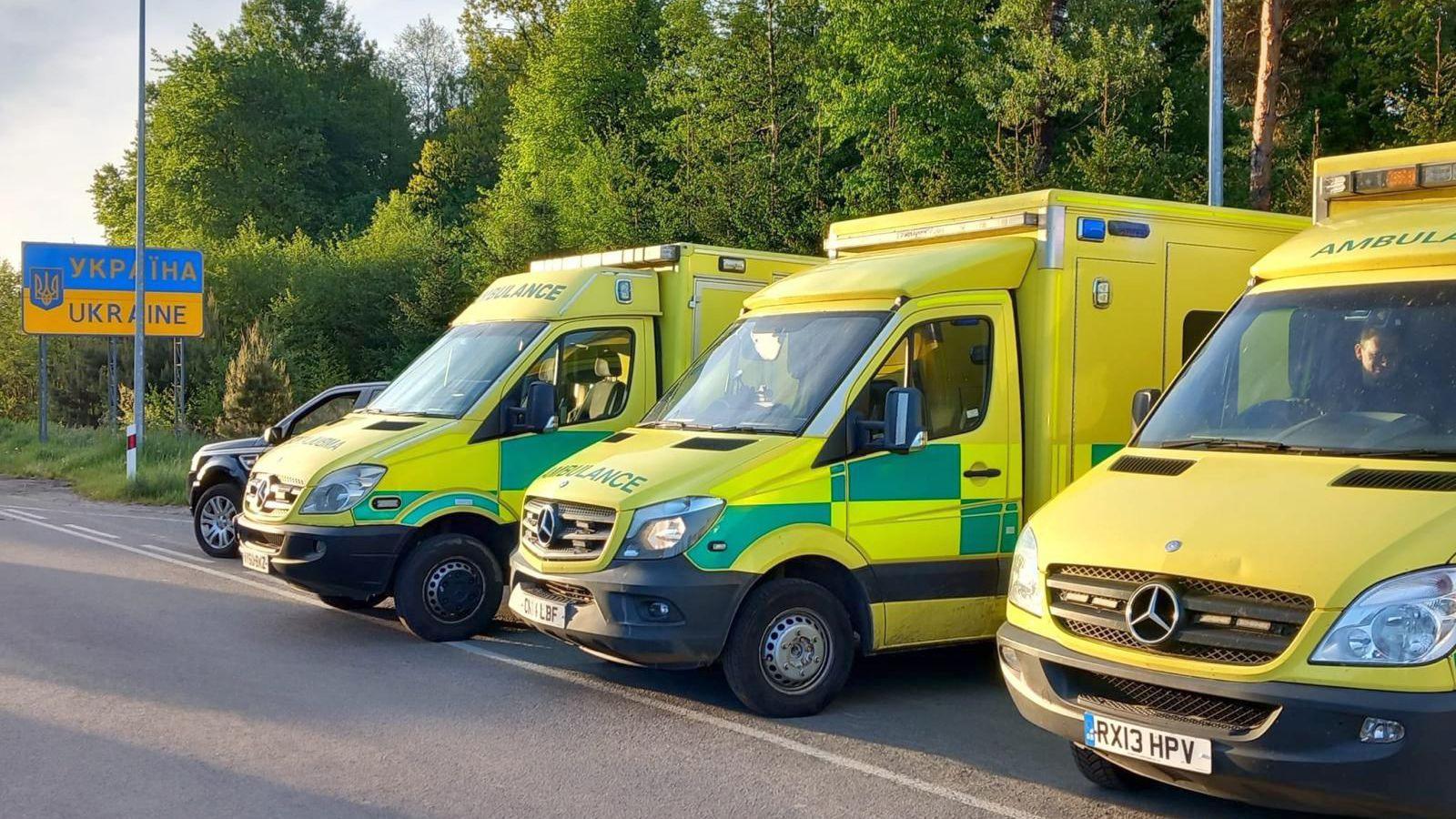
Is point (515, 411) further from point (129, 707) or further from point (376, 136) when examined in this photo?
point (376, 136)

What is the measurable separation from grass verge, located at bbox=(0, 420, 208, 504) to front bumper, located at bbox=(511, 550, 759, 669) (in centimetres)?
1473

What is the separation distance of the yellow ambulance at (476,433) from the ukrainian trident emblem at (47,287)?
22.1 m

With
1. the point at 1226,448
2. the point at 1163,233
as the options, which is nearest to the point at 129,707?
the point at 1226,448

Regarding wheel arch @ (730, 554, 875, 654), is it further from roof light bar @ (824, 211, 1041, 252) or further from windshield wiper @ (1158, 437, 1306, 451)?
roof light bar @ (824, 211, 1041, 252)

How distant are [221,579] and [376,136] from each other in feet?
185

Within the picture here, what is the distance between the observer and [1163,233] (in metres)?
8.30

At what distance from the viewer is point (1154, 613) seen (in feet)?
16.2

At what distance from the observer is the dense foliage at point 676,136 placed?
82.2 ft

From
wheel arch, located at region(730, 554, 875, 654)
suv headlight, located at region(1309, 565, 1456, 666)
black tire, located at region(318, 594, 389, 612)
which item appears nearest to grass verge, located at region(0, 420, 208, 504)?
black tire, located at region(318, 594, 389, 612)

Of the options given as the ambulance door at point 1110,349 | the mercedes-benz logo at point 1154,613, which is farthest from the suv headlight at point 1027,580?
the ambulance door at point 1110,349

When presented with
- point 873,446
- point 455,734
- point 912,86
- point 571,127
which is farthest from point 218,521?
point 571,127

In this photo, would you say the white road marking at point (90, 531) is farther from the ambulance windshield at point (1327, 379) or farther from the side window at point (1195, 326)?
the ambulance windshield at point (1327, 379)

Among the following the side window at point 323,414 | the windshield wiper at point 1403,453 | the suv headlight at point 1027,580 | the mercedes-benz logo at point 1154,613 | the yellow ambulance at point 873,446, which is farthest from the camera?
the side window at point 323,414

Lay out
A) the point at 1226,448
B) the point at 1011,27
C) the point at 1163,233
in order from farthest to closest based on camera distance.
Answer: the point at 1011,27 < the point at 1163,233 < the point at 1226,448
